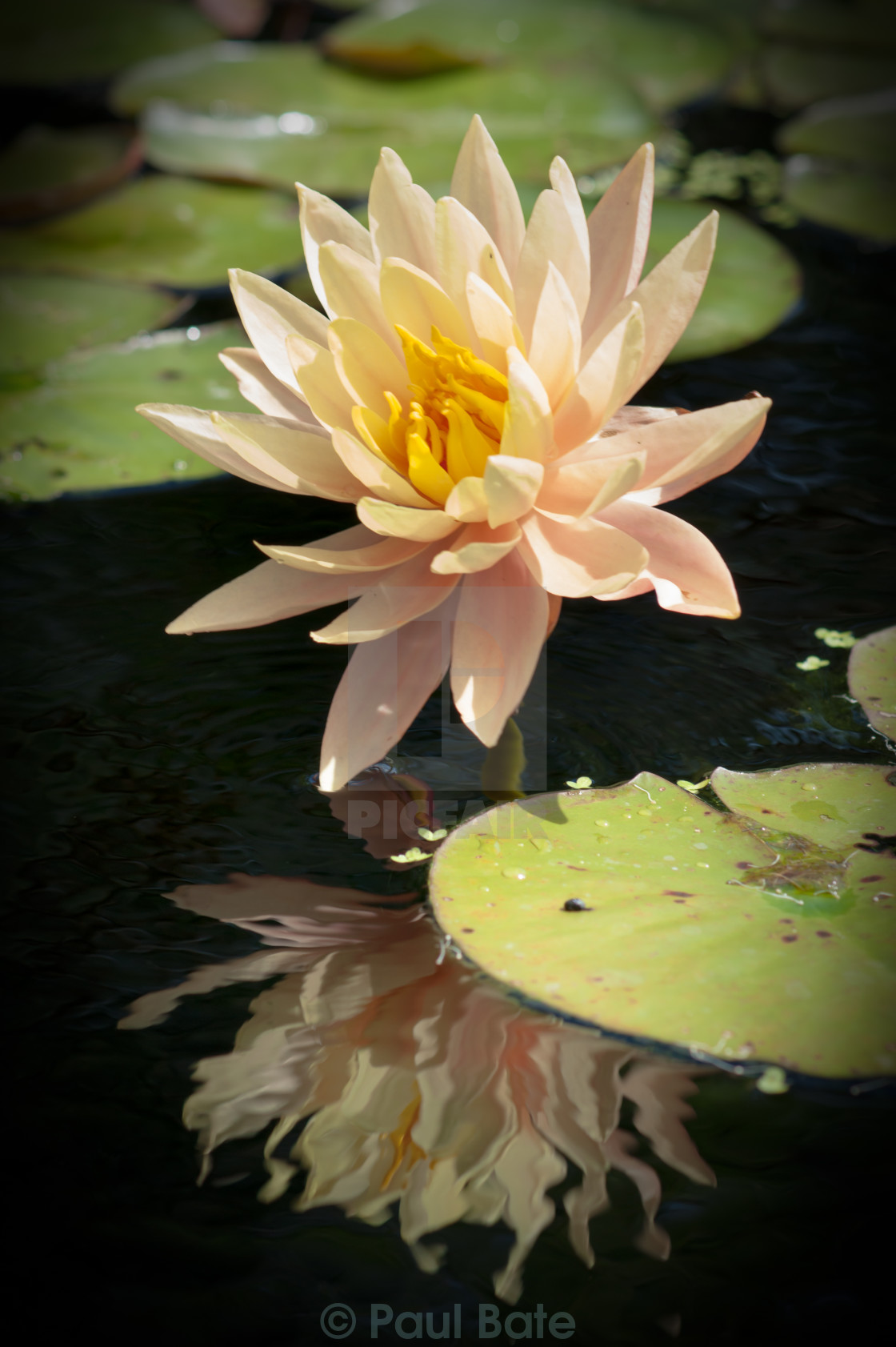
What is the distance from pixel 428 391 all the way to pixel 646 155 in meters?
0.23

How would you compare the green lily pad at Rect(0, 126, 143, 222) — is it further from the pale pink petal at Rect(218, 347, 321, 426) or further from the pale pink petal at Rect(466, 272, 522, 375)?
the pale pink petal at Rect(466, 272, 522, 375)

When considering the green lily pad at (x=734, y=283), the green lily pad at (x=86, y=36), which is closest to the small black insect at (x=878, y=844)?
the green lily pad at (x=734, y=283)

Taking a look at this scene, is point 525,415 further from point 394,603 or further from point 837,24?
point 837,24

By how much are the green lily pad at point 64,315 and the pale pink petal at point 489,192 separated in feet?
2.87

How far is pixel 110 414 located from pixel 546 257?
0.83 metres

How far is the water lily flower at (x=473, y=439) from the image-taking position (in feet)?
2.30

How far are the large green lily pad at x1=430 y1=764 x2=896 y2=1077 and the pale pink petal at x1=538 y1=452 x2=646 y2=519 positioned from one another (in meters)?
0.24

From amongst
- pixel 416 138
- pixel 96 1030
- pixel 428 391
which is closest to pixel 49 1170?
pixel 96 1030

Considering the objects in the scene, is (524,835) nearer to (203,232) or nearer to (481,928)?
(481,928)

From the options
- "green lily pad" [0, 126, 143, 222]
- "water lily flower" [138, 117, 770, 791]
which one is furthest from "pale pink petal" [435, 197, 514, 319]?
"green lily pad" [0, 126, 143, 222]

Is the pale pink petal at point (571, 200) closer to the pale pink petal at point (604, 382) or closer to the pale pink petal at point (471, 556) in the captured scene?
the pale pink petal at point (604, 382)

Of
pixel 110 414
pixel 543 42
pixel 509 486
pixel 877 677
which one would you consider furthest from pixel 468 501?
pixel 543 42

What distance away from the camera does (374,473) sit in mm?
719

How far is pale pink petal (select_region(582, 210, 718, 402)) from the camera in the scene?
0.74 m
